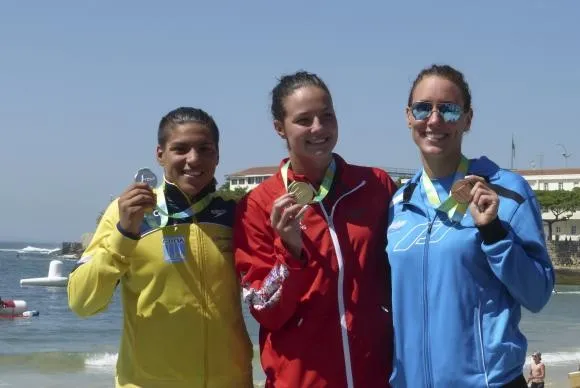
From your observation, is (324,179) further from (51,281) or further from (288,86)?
(51,281)

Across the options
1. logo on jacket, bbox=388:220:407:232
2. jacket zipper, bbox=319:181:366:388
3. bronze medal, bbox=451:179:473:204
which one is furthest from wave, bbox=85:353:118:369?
bronze medal, bbox=451:179:473:204

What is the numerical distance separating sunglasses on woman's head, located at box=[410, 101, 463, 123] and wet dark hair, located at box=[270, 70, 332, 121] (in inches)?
19.3

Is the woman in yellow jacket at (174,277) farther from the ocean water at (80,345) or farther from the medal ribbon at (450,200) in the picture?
the ocean water at (80,345)

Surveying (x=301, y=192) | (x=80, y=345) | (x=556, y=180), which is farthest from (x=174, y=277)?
(x=556, y=180)

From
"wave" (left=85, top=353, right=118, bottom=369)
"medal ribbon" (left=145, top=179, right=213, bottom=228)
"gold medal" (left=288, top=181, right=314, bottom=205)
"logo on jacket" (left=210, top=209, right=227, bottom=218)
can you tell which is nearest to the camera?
"gold medal" (left=288, top=181, right=314, bottom=205)

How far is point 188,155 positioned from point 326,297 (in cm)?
112

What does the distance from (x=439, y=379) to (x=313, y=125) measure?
138cm

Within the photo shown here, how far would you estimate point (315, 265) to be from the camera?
4.04 meters

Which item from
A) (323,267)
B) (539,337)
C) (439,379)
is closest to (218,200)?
(323,267)

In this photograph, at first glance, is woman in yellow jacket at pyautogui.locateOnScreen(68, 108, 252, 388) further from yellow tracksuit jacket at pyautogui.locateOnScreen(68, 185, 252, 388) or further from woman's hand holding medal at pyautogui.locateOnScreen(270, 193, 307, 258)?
woman's hand holding medal at pyautogui.locateOnScreen(270, 193, 307, 258)

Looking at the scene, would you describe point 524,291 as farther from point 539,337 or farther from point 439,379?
point 539,337

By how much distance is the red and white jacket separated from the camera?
3959 millimetres

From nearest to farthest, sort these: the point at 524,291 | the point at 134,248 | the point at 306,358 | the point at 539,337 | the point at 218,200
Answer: the point at 524,291
the point at 306,358
the point at 134,248
the point at 218,200
the point at 539,337

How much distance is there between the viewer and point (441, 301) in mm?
3711
